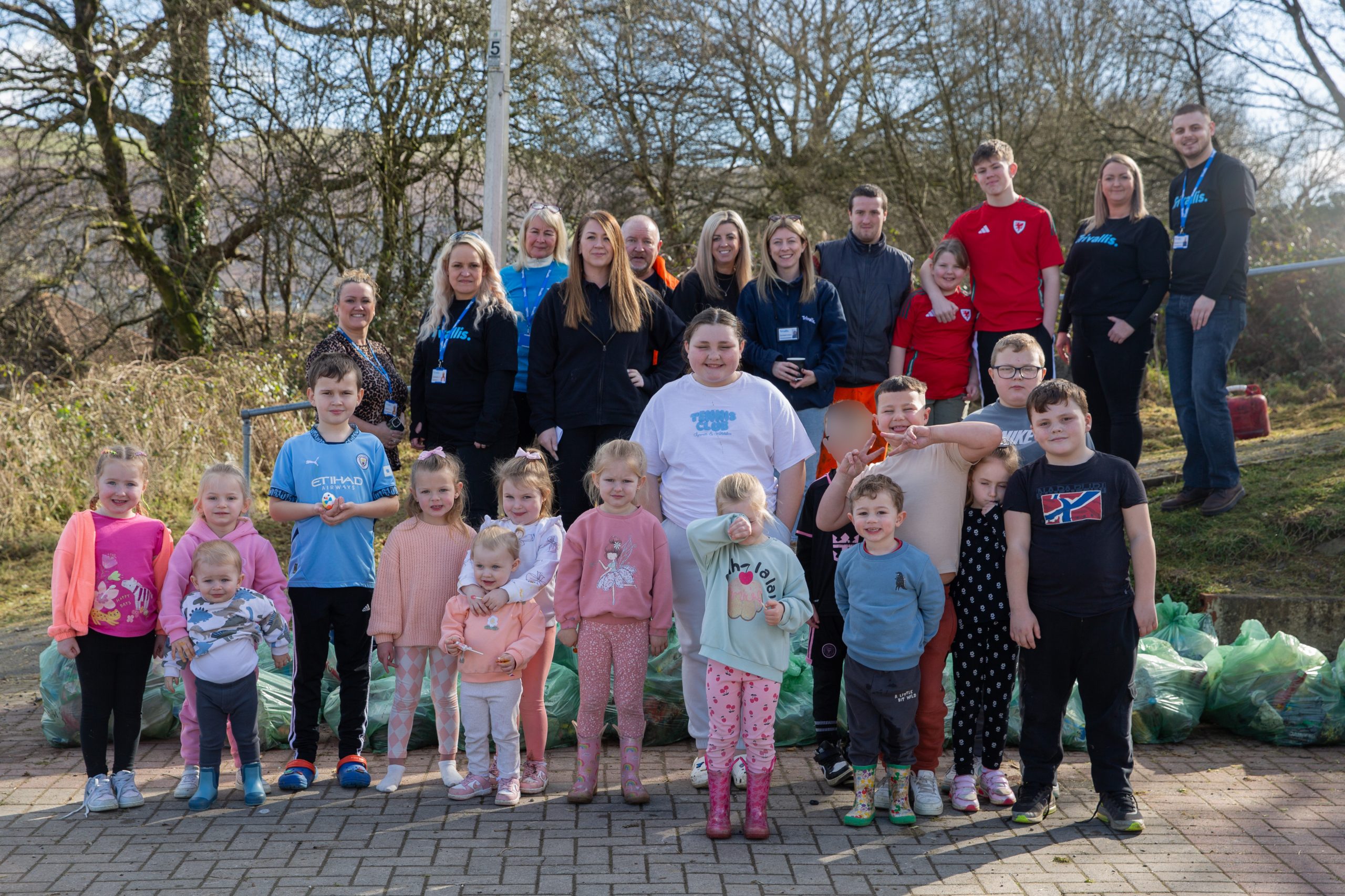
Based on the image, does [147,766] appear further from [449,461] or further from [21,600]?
[21,600]

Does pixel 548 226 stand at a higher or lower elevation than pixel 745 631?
higher

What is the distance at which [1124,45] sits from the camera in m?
14.8

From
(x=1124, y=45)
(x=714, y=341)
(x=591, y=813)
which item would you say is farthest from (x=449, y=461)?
(x=1124, y=45)

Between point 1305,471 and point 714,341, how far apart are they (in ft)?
15.0

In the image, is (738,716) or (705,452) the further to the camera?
(705,452)

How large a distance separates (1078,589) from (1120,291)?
2486mm

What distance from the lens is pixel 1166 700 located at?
477 cm

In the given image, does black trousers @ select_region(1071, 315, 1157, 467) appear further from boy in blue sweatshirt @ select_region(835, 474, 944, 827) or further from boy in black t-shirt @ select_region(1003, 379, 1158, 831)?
boy in blue sweatshirt @ select_region(835, 474, 944, 827)

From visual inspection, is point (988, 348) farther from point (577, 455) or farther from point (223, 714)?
point (223, 714)

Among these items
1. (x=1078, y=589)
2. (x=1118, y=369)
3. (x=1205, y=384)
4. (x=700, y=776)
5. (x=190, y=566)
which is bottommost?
(x=700, y=776)

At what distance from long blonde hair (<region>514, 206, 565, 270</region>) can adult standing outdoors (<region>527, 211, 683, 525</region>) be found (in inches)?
20.6

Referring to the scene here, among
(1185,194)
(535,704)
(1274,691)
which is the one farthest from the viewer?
(1185,194)

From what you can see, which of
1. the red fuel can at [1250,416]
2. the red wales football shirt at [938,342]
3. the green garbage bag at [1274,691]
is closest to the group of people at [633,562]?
the red wales football shirt at [938,342]

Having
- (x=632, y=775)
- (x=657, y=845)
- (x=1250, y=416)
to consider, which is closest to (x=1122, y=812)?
(x=657, y=845)
